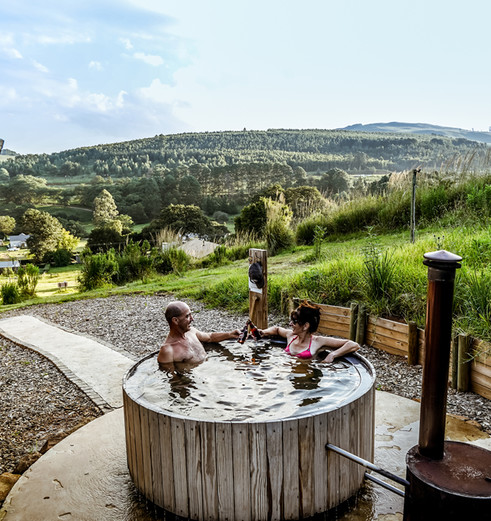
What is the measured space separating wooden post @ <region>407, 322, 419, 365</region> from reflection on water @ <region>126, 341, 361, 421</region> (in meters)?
1.56

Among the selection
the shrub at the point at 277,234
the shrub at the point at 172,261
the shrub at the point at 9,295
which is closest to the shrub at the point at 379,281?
the shrub at the point at 277,234

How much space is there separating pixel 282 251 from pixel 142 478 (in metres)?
8.64

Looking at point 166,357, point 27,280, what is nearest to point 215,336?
point 166,357

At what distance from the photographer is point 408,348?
436cm

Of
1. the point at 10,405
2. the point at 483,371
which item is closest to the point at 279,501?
the point at 483,371

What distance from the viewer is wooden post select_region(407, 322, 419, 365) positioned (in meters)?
4.32

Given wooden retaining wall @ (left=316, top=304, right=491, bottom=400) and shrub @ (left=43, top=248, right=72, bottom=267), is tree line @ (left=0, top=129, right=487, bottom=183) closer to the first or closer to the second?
shrub @ (left=43, top=248, right=72, bottom=267)

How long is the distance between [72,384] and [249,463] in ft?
9.12

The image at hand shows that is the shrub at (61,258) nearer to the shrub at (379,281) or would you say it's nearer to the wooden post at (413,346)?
the shrub at (379,281)

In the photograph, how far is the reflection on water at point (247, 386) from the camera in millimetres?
2449

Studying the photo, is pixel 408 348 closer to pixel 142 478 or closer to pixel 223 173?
pixel 142 478

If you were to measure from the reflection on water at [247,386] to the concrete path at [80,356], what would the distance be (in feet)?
3.62

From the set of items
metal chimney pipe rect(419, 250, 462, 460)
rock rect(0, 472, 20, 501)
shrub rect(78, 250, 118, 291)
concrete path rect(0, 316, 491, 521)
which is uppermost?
metal chimney pipe rect(419, 250, 462, 460)

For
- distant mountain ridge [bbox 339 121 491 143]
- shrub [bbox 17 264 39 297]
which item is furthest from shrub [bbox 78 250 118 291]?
distant mountain ridge [bbox 339 121 491 143]
